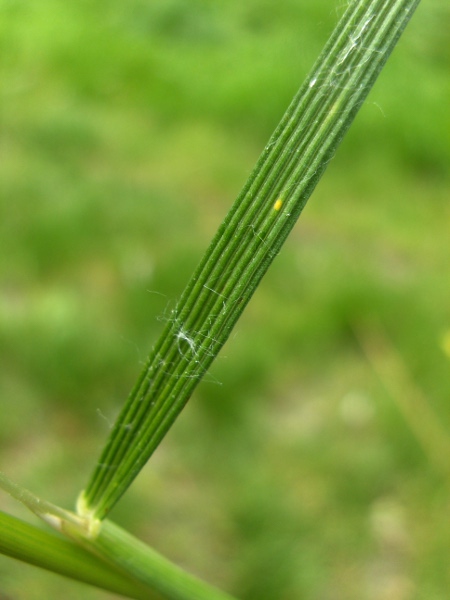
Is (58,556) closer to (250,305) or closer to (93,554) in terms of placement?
(93,554)

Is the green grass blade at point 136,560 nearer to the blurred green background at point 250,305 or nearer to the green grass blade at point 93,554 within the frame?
the green grass blade at point 93,554

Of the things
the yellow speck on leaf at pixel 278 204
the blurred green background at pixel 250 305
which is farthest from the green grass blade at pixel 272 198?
the blurred green background at pixel 250 305

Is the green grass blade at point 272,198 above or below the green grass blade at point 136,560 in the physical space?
above

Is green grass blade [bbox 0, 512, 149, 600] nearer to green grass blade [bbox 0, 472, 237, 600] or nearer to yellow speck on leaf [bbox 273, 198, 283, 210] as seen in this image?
green grass blade [bbox 0, 472, 237, 600]

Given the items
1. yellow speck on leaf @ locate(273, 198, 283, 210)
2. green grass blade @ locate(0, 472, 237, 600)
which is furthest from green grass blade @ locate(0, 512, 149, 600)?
yellow speck on leaf @ locate(273, 198, 283, 210)

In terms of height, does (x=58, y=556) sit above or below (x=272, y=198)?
below

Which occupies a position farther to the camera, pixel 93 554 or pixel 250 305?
pixel 250 305

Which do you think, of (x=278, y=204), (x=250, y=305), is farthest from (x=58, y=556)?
(x=250, y=305)
